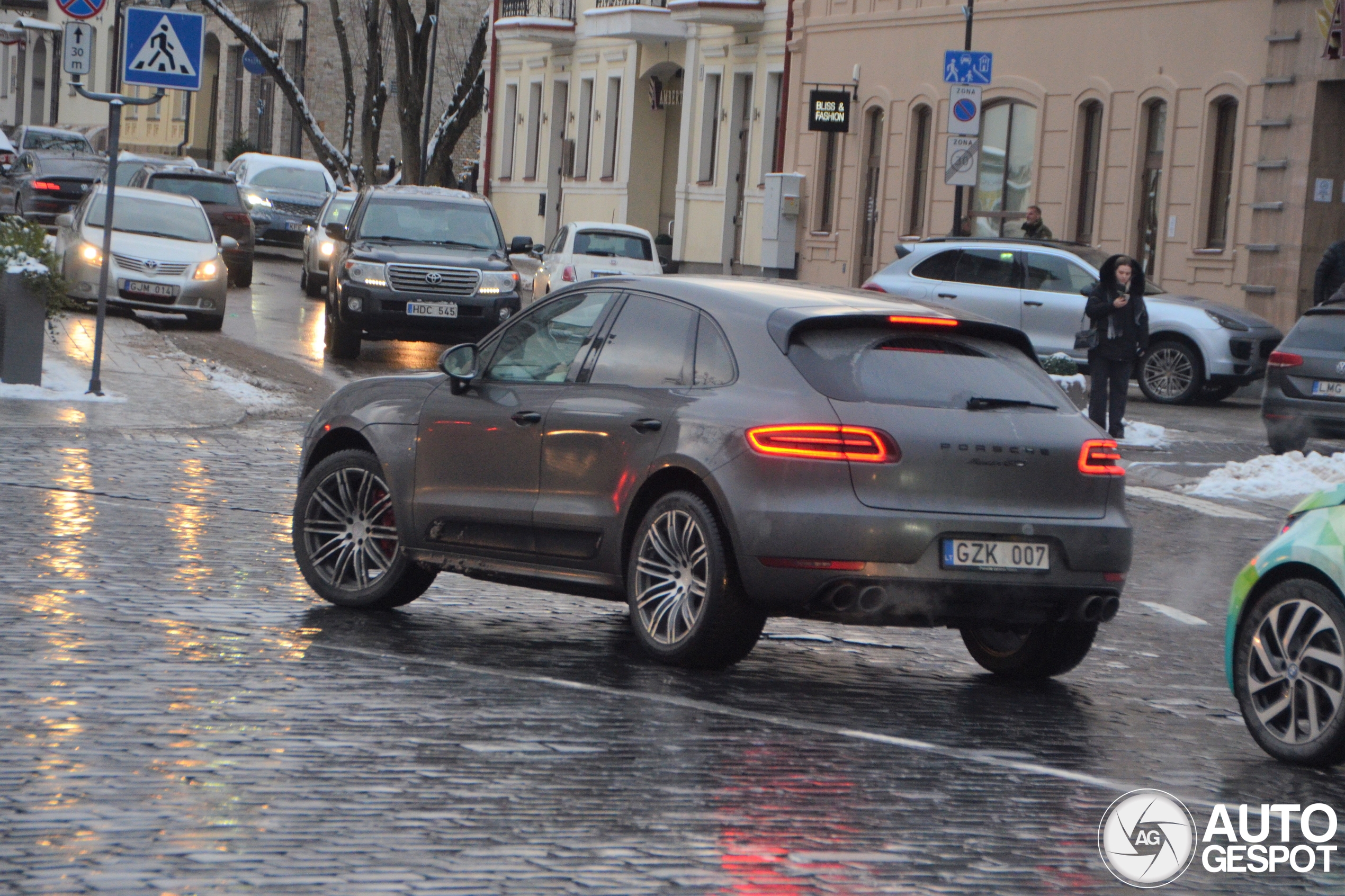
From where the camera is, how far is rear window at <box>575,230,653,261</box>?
30266mm

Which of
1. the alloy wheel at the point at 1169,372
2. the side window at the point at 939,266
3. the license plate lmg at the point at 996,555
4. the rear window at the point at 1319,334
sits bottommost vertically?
the alloy wheel at the point at 1169,372

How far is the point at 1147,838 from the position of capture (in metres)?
5.72

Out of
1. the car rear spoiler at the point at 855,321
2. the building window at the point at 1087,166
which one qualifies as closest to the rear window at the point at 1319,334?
the car rear spoiler at the point at 855,321

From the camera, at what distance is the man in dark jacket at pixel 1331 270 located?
22.6m

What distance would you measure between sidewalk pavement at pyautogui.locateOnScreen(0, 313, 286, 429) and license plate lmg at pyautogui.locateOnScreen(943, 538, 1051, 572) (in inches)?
369

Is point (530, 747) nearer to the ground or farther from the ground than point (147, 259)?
nearer to the ground

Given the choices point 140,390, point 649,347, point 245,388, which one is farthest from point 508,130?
point 649,347

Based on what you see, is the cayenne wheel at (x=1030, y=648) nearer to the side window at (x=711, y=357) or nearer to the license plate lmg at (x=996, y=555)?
the license plate lmg at (x=996, y=555)

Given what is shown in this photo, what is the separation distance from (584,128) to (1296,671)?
4506 cm

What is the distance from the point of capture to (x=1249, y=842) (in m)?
5.77

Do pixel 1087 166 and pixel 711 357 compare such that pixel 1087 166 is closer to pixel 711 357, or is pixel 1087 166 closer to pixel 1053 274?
pixel 1053 274

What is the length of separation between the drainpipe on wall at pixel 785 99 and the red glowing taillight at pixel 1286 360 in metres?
24.7

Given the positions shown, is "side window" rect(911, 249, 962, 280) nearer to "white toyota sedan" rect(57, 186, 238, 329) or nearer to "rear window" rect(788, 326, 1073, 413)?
"white toyota sedan" rect(57, 186, 238, 329)

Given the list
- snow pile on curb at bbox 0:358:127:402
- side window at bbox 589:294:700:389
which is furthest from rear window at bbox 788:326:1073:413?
snow pile on curb at bbox 0:358:127:402
